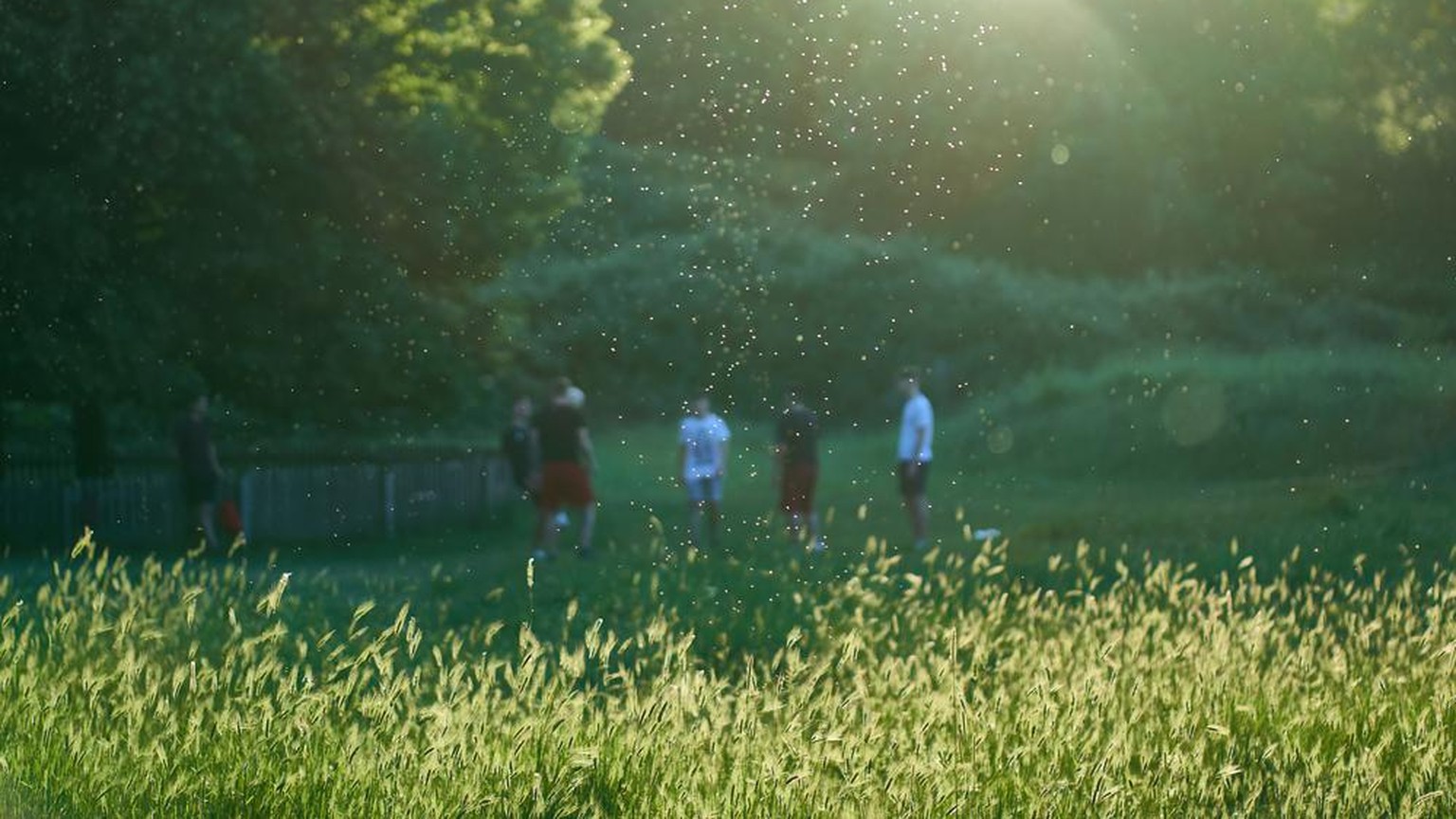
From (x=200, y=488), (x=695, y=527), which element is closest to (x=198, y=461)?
(x=200, y=488)

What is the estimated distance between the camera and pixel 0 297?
17.7 metres

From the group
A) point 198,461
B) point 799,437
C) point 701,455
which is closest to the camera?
point 799,437

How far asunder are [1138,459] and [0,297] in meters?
16.8

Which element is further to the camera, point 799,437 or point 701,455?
point 701,455

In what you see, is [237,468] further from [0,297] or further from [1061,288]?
[1061,288]

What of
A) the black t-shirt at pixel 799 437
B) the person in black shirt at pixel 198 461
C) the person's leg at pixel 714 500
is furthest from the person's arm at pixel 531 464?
the black t-shirt at pixel 799 437

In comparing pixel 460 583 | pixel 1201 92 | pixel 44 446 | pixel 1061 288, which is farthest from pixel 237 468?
pixel 1201 92

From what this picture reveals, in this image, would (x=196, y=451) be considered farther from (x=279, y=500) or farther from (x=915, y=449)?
(x=915, y=449)

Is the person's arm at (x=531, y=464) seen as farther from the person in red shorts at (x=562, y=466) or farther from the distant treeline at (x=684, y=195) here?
the person in red shorts at (x=562, y=466)

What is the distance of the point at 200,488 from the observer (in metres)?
19.0

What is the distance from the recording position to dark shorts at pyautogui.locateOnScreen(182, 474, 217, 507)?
62.1ft

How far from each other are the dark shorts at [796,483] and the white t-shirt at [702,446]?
767 mm

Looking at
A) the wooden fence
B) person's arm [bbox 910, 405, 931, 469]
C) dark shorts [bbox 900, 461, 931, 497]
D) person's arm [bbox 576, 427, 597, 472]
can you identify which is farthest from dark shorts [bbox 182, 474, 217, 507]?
person's arm [bbox 910, 405, 931, 469]

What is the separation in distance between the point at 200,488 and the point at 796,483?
619 centimetres
